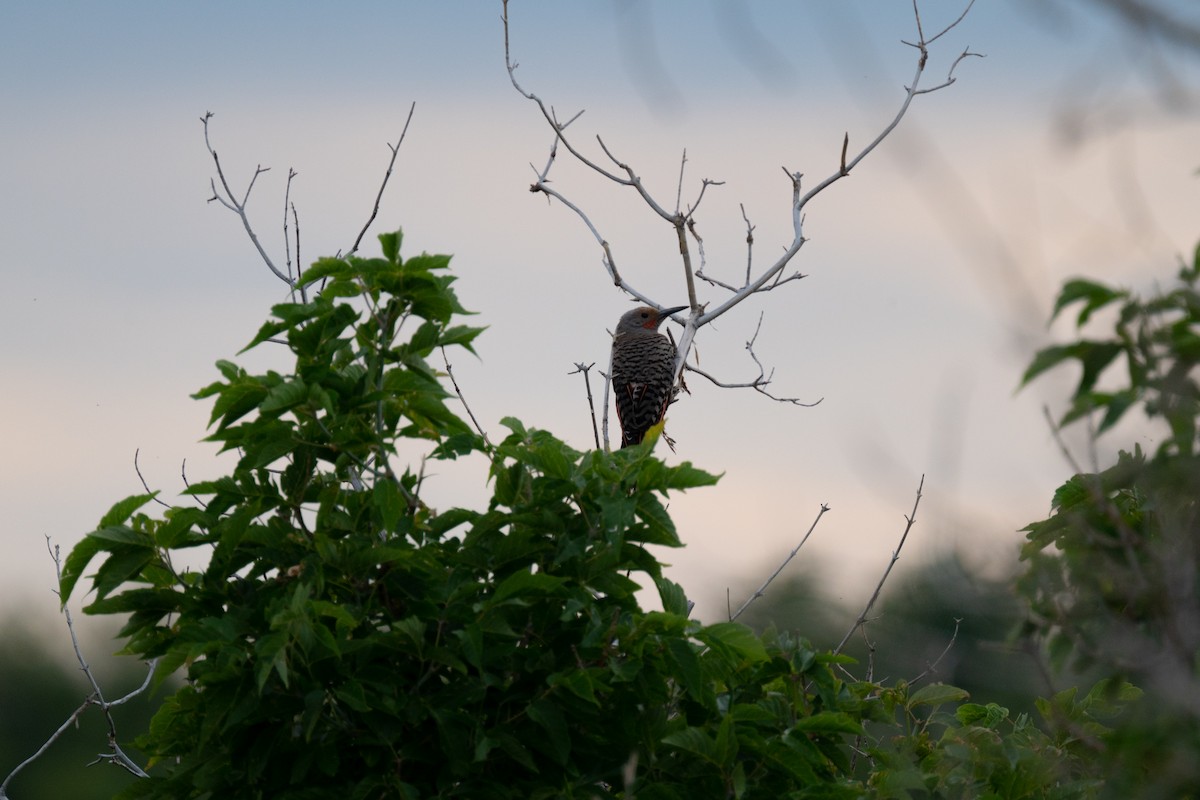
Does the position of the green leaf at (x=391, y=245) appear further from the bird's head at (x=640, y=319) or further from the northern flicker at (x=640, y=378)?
the bird's head at (x=640, y=319)

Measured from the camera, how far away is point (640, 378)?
934cm

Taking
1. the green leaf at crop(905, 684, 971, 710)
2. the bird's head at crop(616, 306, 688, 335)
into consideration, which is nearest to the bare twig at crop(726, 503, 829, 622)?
the green leaf at crop(905, 684, 971, 710)

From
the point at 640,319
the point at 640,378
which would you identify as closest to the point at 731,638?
the point at 640,378

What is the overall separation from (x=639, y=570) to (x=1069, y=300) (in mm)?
1840

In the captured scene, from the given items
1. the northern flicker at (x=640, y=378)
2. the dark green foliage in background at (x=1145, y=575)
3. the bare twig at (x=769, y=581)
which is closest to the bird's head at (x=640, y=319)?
the northern flicker at (x=640, y=378)

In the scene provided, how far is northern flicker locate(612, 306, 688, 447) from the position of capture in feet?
29.6

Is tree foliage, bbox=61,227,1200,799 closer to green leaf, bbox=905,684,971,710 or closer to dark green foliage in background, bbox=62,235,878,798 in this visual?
dark green foliage in background, bbox=62,235,878,798

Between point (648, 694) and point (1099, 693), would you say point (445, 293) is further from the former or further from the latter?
point (1099, 693)

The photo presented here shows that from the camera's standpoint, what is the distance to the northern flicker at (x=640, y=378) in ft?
29.6

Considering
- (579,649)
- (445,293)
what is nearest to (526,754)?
(579,649)

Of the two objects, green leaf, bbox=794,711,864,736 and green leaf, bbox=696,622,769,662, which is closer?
green leaf, bbox=696,622,769,662

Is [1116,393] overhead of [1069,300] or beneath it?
beneath

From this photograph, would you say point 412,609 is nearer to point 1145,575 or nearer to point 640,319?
point 1145,575

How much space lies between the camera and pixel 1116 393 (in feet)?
8.59
